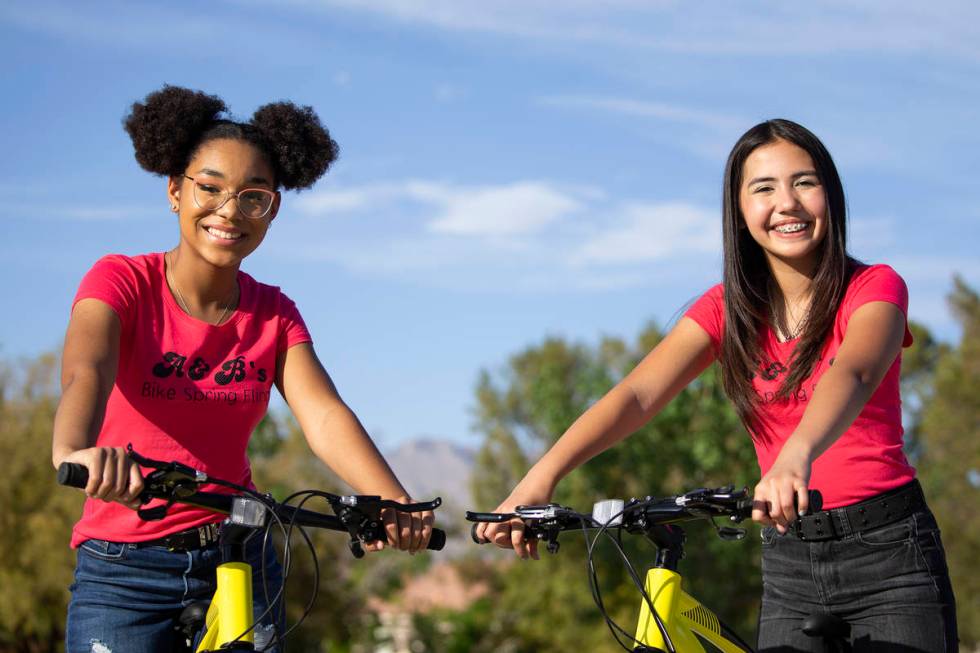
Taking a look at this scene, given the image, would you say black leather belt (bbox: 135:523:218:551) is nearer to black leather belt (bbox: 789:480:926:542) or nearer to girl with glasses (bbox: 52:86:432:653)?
girl with glasses (bbox: 52:86:432:653)

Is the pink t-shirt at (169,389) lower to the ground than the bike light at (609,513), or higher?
higher

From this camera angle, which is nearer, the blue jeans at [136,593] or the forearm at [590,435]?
the blue jeans at [136,593]

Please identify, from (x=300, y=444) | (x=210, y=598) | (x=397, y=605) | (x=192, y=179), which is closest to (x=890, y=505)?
(x=210, y=598)

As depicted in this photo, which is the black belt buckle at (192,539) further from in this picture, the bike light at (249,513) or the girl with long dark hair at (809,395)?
the girl with long dark hair at (809,395)

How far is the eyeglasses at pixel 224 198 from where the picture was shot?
4.32 meters

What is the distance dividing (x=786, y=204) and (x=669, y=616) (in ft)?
4.83

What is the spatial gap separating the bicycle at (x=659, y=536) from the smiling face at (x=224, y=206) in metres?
1.33

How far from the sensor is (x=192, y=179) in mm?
4379

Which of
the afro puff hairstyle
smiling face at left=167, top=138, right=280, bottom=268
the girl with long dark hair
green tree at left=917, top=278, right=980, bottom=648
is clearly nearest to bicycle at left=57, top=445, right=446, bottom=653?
the girl with long dark hair

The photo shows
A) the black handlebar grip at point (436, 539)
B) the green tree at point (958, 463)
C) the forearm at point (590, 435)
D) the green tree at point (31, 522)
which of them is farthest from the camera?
the green tree at point (958, 463)

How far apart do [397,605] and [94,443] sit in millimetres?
45662

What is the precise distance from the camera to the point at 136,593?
13.1 feet

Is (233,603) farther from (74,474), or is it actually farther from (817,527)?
(817,527)

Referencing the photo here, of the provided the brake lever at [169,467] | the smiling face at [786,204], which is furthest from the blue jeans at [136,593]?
the smiling face at [786,204]
